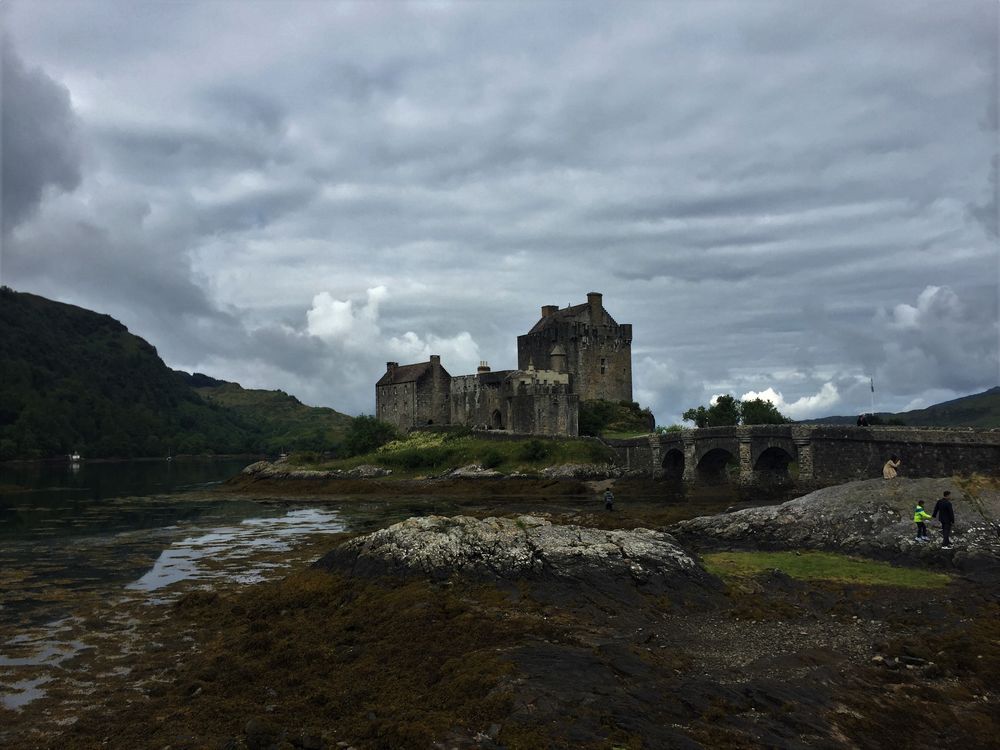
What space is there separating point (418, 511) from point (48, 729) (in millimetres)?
32882

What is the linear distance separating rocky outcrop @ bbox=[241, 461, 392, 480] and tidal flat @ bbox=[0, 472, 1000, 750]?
47.6m

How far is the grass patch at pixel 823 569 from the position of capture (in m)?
19.5

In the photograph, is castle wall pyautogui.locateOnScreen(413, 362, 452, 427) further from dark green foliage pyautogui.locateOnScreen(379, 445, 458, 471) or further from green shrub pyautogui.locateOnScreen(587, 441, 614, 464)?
green shrub pyautogui.locateOnScreen(587, 441, 614, 464)

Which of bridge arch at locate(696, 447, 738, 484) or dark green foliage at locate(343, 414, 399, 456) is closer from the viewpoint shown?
bridge arch at locate(696, 447, 738, 484)

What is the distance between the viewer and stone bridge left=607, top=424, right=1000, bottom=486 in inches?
1259

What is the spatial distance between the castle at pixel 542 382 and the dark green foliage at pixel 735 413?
10322 mm

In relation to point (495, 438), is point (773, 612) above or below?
below

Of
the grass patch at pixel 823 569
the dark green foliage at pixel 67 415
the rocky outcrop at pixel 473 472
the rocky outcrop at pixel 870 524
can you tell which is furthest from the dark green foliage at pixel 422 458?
the dark green foliage at pixel 67 415

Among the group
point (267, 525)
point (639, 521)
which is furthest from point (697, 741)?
point (267, 525)

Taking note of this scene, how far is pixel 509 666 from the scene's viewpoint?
41.5 ft

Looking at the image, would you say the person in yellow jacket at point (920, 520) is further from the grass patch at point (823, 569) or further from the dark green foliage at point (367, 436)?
the dark green foliage at point (367, 436)

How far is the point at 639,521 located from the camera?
105 feet

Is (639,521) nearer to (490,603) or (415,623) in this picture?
(490,603)

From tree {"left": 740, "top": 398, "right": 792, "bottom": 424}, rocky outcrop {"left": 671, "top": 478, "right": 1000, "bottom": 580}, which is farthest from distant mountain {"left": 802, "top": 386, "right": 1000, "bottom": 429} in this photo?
rocky outcrop {"left": 671, "top": 478, "right": 1000, "bottom": 580}
